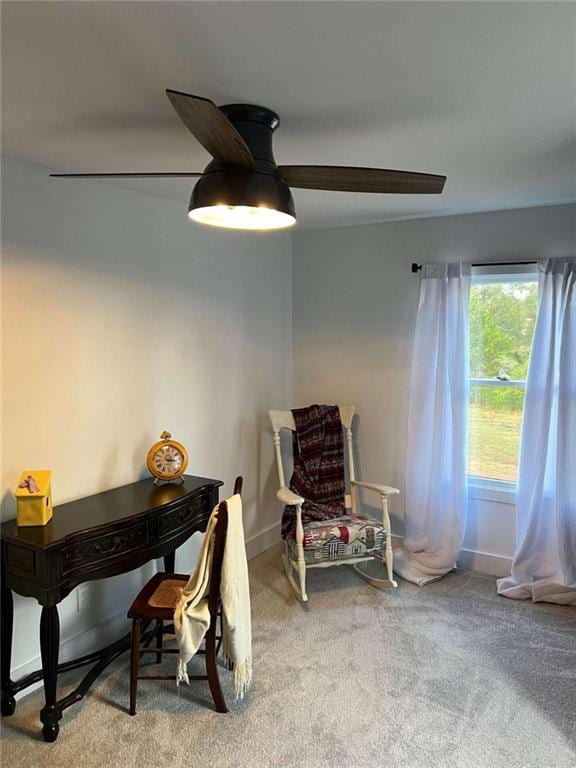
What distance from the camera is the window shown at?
133 inches

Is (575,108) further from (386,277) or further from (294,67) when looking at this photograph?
(386,277)

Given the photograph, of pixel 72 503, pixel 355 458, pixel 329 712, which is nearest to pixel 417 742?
pixel 329 712

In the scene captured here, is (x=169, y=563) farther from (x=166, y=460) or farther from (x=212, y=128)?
(x=212, y=128)

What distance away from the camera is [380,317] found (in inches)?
150

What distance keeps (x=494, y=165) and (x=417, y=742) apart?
2407mm

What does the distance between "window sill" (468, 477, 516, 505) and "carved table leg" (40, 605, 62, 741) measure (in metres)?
2.57

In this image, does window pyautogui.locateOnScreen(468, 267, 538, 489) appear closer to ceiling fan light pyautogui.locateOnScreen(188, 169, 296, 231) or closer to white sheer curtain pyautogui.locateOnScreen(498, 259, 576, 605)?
white sheer curtain pyautogui.locateOnScreen(498, 259, 576, 605)

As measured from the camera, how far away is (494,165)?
7.86 feet

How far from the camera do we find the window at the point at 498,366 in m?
3.39

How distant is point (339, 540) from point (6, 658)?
1761mm

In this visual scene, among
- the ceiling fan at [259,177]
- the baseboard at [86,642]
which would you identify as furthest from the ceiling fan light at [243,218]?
the baseboard at [86,642]

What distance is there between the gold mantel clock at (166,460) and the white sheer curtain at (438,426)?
1573 mm

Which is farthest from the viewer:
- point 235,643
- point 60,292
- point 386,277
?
point 386,277

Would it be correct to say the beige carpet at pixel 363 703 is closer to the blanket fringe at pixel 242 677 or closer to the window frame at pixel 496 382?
the blanket fringe at pixel 242 677
